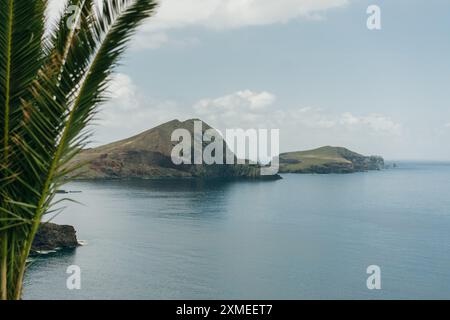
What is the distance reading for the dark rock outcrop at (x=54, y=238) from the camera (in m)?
79.3

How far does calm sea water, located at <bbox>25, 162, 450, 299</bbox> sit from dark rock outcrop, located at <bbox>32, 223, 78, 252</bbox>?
7.81 ft

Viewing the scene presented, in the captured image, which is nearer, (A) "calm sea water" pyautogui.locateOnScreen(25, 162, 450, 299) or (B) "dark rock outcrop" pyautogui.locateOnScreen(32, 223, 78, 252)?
(A) "calm sea water" pyautogui.locateOnScreen(25, 162, 450, 299)

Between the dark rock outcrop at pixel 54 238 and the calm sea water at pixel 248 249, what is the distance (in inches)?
93.8

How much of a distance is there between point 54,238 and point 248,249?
33.2 metres

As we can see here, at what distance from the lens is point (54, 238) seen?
266 feet

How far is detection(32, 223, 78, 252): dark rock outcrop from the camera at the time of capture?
79.3m

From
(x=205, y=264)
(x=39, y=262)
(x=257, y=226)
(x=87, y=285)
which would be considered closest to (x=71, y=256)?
(x=39, y=262)

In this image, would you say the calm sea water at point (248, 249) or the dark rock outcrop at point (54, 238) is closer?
the calm sea water at point (248, 249)

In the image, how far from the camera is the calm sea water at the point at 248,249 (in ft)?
212

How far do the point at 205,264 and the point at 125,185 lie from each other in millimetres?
117854

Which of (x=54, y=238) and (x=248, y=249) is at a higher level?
(x=54, y=238)

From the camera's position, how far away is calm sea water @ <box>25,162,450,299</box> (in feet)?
212

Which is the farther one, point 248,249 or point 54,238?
point 248,249
